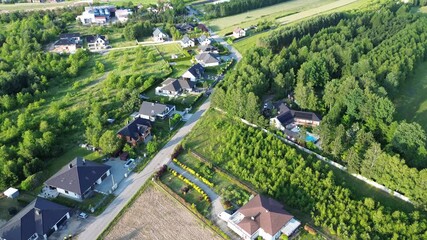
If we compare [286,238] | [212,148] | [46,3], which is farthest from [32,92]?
[46,3]

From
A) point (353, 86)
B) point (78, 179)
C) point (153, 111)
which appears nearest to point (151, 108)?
point (153, 111)

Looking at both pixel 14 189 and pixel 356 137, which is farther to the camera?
pixel 356 137

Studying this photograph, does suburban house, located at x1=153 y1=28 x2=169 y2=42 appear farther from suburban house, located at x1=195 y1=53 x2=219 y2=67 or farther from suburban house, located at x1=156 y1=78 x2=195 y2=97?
suburban house, located at x1=156 y1=78 x2=195 y2=97

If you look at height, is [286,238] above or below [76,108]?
below

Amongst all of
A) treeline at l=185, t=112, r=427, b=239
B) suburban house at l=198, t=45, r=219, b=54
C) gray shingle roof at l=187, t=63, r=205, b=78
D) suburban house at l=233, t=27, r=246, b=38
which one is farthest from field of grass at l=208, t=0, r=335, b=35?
treeline at l=185, t=112, r=427, b=239

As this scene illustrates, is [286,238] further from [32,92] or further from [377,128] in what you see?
[32,92]

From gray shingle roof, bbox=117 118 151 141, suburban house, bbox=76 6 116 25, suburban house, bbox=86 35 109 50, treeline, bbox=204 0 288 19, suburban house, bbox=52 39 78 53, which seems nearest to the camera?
gray shingle roof, bbox=117 118 151 141

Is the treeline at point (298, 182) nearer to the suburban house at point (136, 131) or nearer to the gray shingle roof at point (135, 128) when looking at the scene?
the suburban house at point (136, 131)
